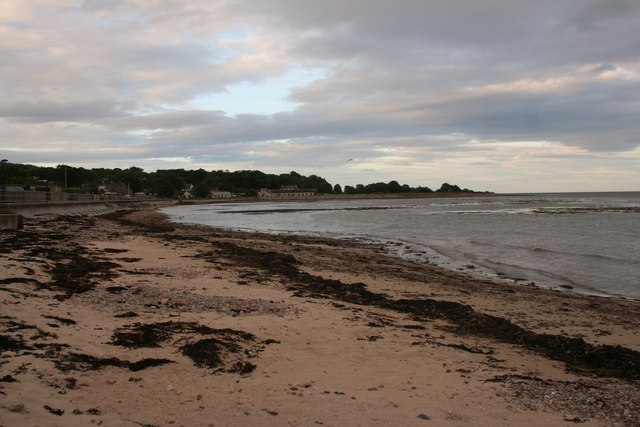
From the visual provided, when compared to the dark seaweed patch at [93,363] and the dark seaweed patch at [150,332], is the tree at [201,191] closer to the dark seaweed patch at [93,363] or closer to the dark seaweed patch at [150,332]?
the dark seaweed patch at [150,332]

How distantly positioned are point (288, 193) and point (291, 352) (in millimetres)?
182904

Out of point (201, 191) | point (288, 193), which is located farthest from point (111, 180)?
point (288, 193)

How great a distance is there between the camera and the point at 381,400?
15.7 ft

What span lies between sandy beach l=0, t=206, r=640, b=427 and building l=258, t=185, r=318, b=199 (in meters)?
172

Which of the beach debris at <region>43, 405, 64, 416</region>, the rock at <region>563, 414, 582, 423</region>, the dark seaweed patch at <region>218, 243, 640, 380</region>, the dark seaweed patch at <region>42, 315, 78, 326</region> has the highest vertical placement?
the dark seaweed patch at <region>42, 315, 78, 326</region>

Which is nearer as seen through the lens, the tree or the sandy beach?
the sandy beach

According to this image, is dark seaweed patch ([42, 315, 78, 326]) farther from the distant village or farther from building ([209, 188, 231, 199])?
building ([209, 188, 231, 199])

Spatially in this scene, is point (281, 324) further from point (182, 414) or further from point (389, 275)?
point (389, 275)

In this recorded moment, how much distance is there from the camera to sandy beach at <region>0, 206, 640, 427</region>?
14.2 ft

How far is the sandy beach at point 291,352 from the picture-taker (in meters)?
4.32

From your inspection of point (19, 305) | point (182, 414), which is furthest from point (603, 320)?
point (19, 305)

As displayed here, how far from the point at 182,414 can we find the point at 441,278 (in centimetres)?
1086

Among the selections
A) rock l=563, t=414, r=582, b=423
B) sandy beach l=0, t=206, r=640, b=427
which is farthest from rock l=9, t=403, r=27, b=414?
rock l=563, t=414, r=582, b=423

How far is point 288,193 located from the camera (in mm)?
188250
